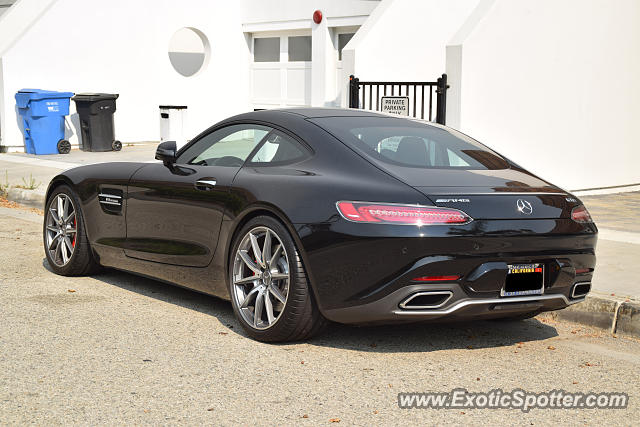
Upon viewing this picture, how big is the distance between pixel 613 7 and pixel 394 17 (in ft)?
11.4

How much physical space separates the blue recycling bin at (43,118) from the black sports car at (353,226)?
11.8m

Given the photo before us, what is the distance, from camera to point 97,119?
1798 cm

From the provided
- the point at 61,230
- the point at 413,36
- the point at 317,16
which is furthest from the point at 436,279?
the point at 317,16

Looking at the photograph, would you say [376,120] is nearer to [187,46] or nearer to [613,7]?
[613,7]

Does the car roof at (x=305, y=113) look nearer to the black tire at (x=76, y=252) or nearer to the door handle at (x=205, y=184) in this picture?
the door handle at (x=205, y=184)

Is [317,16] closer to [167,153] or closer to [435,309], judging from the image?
[167,153]

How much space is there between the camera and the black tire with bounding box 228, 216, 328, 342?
4.91 meters

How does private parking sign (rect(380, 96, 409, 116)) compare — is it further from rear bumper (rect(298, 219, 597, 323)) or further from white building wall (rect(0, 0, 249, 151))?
rear bumper (rect(298, 219, 597, 323))

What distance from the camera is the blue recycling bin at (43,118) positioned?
56.4 feet

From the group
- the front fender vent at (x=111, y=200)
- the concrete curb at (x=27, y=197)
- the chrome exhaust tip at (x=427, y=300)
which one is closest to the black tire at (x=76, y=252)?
the front fender vent at (x=111, y=200)

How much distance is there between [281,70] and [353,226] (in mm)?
16711

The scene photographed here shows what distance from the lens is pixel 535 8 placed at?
12695 millimetres

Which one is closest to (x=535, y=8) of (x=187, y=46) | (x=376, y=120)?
(x=376, y=120)

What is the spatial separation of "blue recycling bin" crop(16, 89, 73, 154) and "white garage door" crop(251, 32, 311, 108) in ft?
17.1
